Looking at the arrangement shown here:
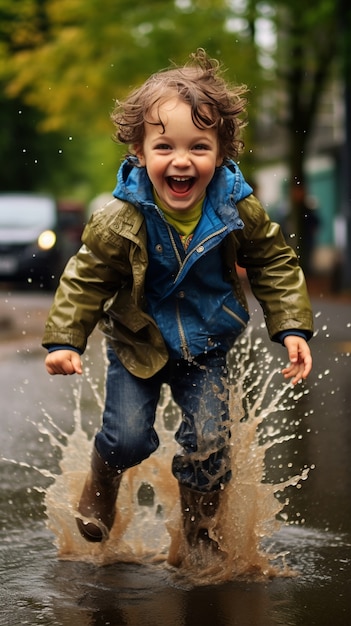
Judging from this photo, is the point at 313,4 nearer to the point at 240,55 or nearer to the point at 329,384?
the point at 240,55

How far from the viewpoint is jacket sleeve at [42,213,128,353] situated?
4.00 m

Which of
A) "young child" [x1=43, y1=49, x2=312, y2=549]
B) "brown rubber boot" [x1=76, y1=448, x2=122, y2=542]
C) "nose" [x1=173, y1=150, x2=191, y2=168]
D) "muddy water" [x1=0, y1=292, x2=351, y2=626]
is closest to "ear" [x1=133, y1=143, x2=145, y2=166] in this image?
"young child" [x1=43, y1=49, x2=312, y2=549]

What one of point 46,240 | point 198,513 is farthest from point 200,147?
point 46,240

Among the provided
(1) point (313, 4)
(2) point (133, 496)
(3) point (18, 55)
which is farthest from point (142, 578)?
(3) point (18, 55)

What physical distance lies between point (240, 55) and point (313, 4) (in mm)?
1682

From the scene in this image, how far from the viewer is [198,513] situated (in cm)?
422

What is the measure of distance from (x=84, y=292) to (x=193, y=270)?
1.18ft

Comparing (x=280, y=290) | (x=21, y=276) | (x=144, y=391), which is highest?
(x=21, y=276)

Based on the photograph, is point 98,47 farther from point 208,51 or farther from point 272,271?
point 272,271

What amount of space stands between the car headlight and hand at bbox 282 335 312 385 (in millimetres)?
16039

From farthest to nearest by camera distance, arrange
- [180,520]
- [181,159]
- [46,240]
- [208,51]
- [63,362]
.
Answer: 1. [46,240]
2. [208,51]
3. [180,520]
4. [63,362]
5. [181,159]

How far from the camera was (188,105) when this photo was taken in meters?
3.86

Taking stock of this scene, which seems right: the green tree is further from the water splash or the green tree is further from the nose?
the nose

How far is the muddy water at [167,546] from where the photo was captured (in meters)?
3.70
